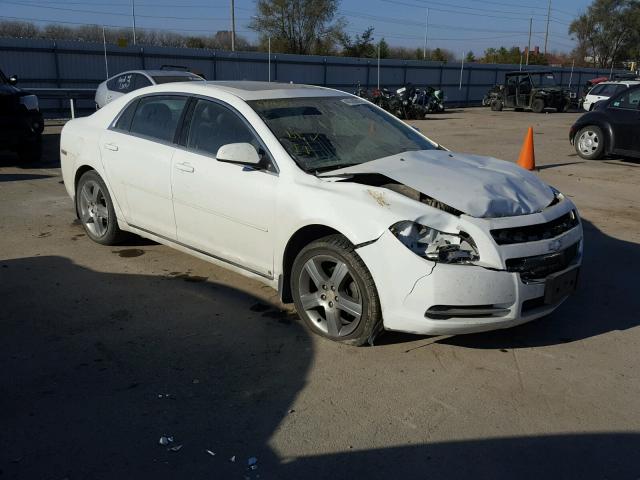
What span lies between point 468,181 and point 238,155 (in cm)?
156

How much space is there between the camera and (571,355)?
3916 mm

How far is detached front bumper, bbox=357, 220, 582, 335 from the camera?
3.50 m

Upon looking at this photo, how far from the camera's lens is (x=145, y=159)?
5.09m

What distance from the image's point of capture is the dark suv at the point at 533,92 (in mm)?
29641

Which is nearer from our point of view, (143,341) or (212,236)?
(143,341)

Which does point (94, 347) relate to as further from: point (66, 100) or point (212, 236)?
point (66, 100)

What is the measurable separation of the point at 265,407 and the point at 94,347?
132 centimetres

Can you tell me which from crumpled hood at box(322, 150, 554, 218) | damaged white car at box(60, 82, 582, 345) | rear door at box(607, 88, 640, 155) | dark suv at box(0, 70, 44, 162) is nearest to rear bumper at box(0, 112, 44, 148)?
dark suv at box(0, 70, 44, 162)

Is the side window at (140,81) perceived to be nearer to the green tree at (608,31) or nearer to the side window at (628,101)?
the side window at (628,101)

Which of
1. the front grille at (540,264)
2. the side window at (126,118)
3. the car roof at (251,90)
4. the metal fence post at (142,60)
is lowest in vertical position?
the front grille at (540,264)

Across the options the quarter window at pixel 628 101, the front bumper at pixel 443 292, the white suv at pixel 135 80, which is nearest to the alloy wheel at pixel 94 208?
the front bumper at pixel 443 292

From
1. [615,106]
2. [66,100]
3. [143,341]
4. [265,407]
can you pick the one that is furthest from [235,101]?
[66,100]

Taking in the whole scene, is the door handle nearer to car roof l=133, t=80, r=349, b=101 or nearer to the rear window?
car roof l=133, t=80, r=349, b=101

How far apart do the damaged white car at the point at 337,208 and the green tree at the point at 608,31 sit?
7419cm
